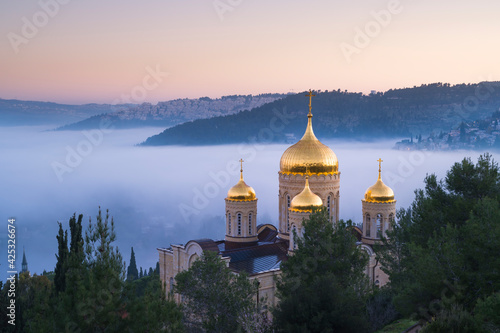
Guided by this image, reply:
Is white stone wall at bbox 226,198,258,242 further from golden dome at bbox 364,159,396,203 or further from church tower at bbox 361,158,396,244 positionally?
golden dome at bbox 364,159,396,203

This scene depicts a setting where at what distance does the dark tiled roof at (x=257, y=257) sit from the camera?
26.1 meters

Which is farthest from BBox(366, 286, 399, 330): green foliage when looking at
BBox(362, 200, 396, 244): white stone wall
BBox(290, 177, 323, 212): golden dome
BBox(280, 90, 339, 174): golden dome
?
BBox(280, 90, 339, 174): golden dome

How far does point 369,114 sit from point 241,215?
77.2m

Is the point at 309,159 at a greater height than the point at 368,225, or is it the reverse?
the point at 309,159

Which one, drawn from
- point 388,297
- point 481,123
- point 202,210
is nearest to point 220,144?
point 202,210

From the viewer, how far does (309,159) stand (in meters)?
29.8

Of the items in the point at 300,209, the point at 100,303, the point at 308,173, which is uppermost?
the point at 308,173

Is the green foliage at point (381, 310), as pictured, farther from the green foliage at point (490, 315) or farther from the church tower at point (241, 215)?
the church tower at point (241, 215)

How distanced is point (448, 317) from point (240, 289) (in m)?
7.94

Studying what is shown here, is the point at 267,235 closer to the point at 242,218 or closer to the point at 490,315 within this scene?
the point at 242,218

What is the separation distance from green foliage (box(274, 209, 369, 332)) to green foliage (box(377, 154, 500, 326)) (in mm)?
1852

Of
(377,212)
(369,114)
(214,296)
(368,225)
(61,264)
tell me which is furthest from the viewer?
(369,114)

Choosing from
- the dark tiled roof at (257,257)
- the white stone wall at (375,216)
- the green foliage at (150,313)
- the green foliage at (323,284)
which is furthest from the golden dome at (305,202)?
the green foliage at (150,313)

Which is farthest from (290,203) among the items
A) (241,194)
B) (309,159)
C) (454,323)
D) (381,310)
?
(454,323)
